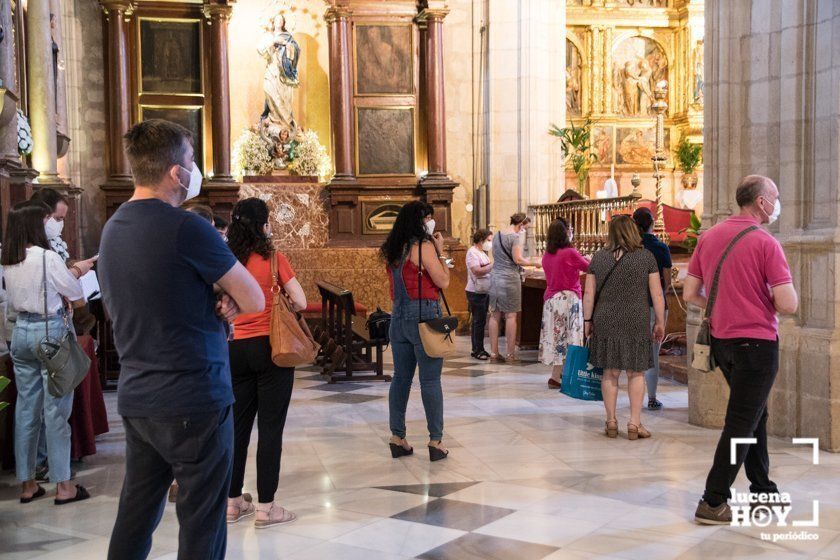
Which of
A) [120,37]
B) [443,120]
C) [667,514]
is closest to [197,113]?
[120,37]

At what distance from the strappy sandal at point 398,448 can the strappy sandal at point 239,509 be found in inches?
56.5

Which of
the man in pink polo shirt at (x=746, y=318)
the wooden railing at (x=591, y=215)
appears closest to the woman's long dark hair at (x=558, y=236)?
the wooden railing at (x=591, y=215)

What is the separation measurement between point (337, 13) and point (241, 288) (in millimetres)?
12851

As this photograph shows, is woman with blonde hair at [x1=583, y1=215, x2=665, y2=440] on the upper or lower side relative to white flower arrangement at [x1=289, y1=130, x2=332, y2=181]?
lower

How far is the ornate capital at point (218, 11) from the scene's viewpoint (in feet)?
49.3

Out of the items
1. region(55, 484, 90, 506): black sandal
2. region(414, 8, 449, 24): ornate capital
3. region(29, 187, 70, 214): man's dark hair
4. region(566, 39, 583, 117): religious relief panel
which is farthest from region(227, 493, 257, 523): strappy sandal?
region(566, 39, 583, 117): religious relief panel

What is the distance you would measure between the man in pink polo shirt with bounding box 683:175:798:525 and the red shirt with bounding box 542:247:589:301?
14.0 feet

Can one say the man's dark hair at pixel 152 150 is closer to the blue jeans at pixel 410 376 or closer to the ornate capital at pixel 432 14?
the blue jeans at pixel 410 376

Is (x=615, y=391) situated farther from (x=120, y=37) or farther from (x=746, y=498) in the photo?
(x=120, y=37)

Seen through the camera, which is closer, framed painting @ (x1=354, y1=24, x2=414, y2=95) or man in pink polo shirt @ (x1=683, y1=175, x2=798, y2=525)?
man in pink polo shirt @ (x1=683, y1=175, x2=798, y2=525)

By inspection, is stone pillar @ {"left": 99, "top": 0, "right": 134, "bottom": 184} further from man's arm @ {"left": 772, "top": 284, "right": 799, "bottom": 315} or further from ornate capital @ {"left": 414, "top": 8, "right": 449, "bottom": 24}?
man's arm @ {"left": 772, "top": 284, "right": 799, "bottom": 315}

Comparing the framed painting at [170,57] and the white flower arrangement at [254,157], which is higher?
the framed painting at [170,57]

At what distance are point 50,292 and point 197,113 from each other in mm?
10387

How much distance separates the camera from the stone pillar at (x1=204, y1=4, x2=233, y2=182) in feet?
49.4
